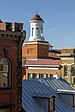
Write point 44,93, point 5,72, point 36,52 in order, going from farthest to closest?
1. point 36,52
2. point 44,93
3. point 5,72

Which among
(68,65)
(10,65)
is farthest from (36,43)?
(10,65)

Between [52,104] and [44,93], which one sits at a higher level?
[44,93]

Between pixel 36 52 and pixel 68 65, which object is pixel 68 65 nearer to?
pixel 68 65

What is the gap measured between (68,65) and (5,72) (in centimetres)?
4353

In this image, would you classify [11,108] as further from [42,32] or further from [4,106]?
[42,32]

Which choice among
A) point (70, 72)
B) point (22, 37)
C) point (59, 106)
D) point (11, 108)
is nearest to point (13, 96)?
point (11, 108)

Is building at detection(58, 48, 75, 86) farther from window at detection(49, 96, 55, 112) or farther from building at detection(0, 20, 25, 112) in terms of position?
building at detection(0, 20, 25, 112)

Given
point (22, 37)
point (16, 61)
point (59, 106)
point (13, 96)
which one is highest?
point (22, 37)

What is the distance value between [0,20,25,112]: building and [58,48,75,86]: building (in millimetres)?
42424

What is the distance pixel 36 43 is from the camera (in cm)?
6588

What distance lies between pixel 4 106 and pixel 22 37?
451 cm

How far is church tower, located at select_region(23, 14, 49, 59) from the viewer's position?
216 ft

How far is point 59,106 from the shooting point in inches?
1077

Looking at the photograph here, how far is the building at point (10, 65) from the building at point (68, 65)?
4242cm
